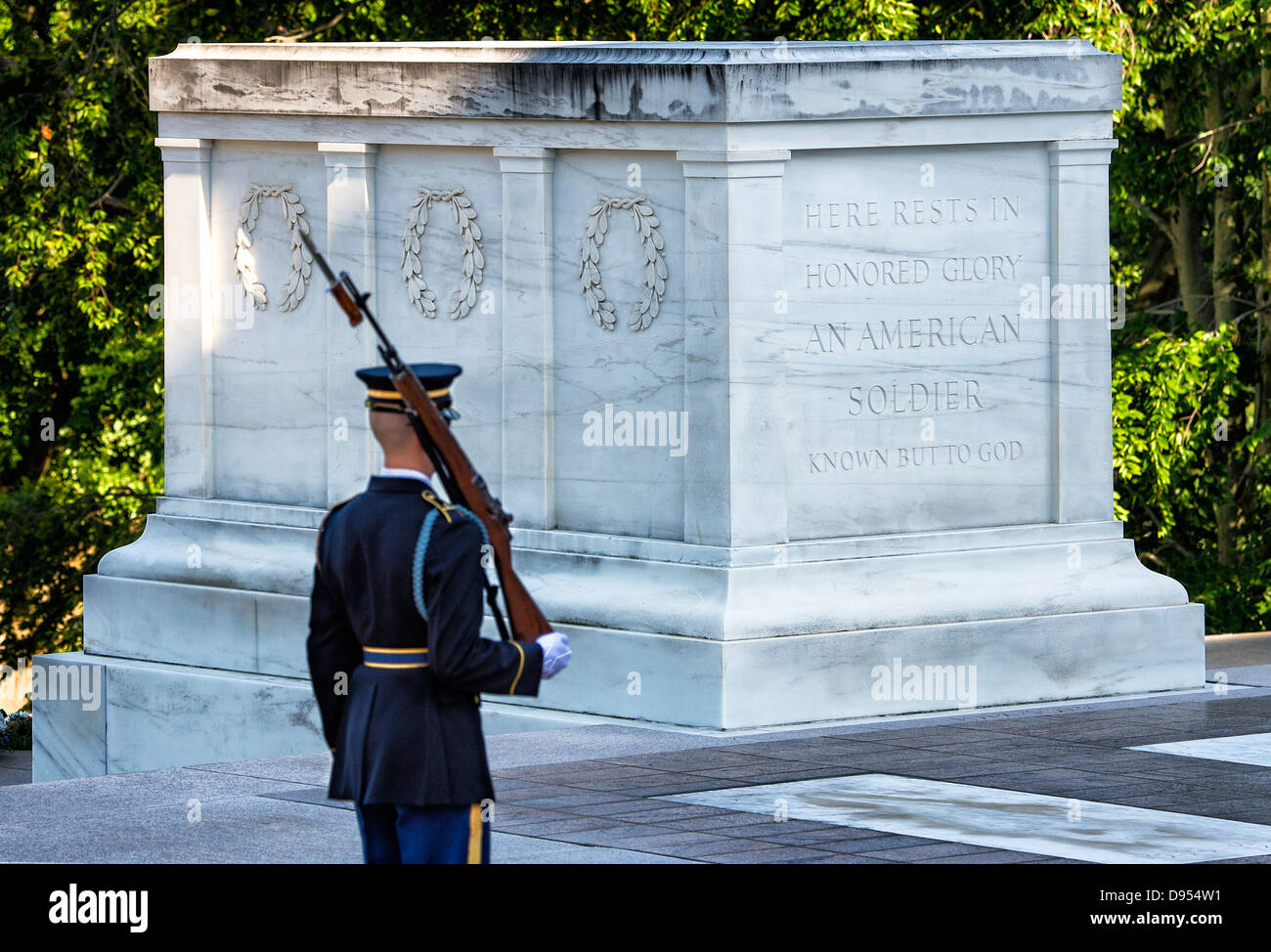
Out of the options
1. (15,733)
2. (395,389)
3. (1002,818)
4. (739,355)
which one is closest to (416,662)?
(395,389)

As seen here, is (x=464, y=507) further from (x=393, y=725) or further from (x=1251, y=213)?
(x=1251, y=213)

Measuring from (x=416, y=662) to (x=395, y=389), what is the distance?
0.69 m

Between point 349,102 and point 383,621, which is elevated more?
point 349,102

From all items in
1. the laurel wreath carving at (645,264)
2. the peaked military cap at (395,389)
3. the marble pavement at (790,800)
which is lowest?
the marble pavement at (790,800)

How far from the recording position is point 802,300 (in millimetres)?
10875

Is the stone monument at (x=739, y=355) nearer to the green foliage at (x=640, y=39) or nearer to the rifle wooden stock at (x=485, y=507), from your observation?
the rifle wooden stock at (x=485, y=507)

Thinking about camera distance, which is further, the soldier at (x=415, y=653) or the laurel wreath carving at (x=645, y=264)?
the laurel wreath carving at (x=645, y=264)

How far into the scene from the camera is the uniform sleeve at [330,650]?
6.19 m

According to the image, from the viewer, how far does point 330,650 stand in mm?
6215

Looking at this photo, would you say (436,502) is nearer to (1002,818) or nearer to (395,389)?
(395,389)

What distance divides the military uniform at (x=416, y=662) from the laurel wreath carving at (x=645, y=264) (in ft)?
16.3

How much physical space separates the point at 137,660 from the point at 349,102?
3347 millimetres

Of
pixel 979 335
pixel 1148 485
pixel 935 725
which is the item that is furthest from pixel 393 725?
pixel 1148 485

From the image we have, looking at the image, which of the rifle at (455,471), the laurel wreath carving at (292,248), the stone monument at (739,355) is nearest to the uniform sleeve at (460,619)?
the rifle at (455,471)
